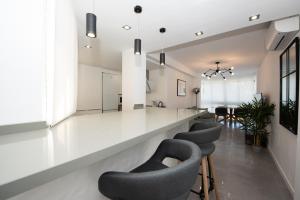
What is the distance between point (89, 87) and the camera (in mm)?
5043

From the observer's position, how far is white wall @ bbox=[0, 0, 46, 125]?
0.84 meters

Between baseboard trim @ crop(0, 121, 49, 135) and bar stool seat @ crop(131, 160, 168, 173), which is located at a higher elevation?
baseboard trim @ crop(0, 121, 49, 135)

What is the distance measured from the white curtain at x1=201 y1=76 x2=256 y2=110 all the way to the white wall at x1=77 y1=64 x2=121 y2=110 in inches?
269

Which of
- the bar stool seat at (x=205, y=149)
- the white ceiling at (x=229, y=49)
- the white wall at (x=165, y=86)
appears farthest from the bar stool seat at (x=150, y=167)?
the white wall at (x=165, y=86)

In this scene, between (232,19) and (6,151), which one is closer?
(6,151)

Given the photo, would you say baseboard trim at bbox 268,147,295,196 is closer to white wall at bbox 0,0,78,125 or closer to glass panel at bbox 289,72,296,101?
glass panel at bbox 289,72,296,101

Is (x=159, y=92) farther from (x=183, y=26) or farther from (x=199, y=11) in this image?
(x=199, y=11)

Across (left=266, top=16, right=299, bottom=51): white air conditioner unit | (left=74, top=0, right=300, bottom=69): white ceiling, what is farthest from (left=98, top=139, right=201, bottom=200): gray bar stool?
(left=266, top=16, right=299, bottom=51): white air conditioner unit

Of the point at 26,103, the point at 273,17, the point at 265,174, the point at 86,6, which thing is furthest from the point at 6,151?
the point at 265,174

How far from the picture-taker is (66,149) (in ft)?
1.86

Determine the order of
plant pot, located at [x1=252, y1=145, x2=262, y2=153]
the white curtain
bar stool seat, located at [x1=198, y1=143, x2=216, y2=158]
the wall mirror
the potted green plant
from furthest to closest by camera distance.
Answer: the white curtain
plant pot, located at [x1=252, y1=145, x2=262, y2=153]
the potted green plant
the wall mirror
bar stool seat, located at [x1=198, y1=143, x2=216, y2=158]

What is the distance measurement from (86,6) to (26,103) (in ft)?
4.76

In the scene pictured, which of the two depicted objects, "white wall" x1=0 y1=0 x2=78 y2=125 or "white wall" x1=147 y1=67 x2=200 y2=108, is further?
"white wall" x1=147 y1=67 x2=200 y2=108

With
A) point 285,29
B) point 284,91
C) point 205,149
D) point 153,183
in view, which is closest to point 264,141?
point 284,91
